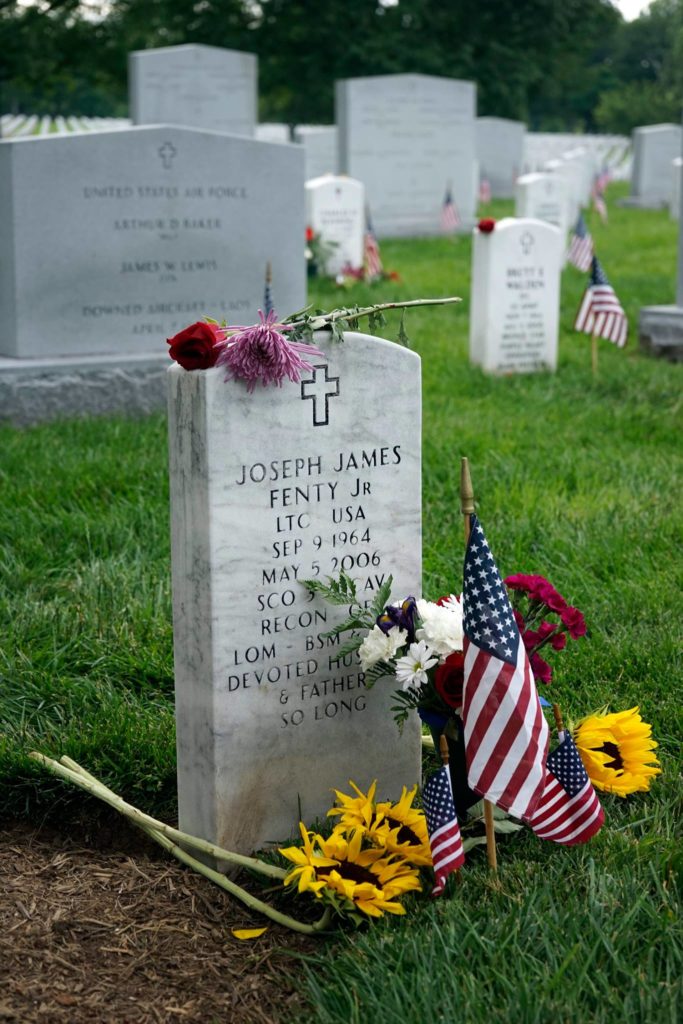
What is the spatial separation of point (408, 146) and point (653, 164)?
1026 centimetres

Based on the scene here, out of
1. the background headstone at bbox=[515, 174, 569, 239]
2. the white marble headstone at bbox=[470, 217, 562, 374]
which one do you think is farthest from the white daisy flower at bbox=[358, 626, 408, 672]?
the background headstone at bbox=[515, 174, 569, 239]

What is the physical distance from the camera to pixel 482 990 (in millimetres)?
2268

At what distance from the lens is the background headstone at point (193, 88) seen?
18219 millimetres

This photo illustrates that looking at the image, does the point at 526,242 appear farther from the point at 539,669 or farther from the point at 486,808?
the point at 486,808

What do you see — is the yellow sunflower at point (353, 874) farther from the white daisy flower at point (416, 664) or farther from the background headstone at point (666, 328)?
the background headstone at point (666, 328)

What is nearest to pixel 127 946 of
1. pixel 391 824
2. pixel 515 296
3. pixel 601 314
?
pixel 391 824

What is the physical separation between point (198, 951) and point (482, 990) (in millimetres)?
667

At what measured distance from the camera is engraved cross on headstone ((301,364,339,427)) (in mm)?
2908

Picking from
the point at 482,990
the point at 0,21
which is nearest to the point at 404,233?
the point at 0,21

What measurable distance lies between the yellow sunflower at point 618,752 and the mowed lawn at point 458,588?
0.20 feet

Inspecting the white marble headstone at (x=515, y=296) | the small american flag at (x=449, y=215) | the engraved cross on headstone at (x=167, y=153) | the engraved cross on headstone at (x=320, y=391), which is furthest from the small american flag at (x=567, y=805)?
the small american flag at (x=449, y=215)

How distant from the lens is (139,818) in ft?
9.65

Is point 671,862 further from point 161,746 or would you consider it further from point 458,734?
point 161,746

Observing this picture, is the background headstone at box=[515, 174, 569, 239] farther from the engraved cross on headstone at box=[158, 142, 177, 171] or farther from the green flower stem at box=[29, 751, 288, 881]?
the green flower stem at box=[29, 751, 288, 881]
